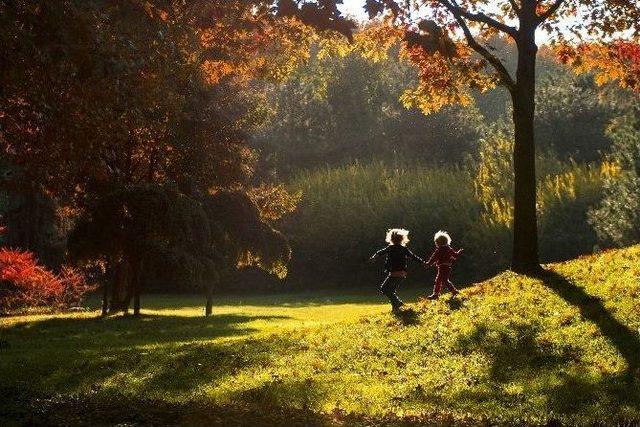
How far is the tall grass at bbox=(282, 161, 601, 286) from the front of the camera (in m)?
43.0

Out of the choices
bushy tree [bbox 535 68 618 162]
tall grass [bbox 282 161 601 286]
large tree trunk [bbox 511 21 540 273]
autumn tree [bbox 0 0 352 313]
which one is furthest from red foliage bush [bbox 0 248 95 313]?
bushy tree [bbox 535 68 618 162]

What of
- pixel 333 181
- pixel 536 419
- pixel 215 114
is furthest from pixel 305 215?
Answer: pixel 536 419

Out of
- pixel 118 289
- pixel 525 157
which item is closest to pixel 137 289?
pixel 118 289

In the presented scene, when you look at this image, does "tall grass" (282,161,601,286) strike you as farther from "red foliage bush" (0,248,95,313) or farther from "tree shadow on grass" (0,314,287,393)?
"tree shadow on grass" (0,314,287,393)

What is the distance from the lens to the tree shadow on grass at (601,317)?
11.6m

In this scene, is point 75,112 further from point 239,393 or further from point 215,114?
point 215,114

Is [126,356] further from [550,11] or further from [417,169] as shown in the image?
[417,169]

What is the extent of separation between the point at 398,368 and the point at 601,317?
3.51 meters

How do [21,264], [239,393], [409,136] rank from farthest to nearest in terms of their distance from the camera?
[409,136], [21,264], [239,393]

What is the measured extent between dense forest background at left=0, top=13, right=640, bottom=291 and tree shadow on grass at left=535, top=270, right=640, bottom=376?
30.4 ft

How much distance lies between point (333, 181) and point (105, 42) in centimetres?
4160

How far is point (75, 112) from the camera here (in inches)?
614

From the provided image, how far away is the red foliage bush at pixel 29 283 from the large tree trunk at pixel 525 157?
1581cm

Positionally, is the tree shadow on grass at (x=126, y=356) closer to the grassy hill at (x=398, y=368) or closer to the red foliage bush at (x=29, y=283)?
the grassy hill at (x=398, y=368)
